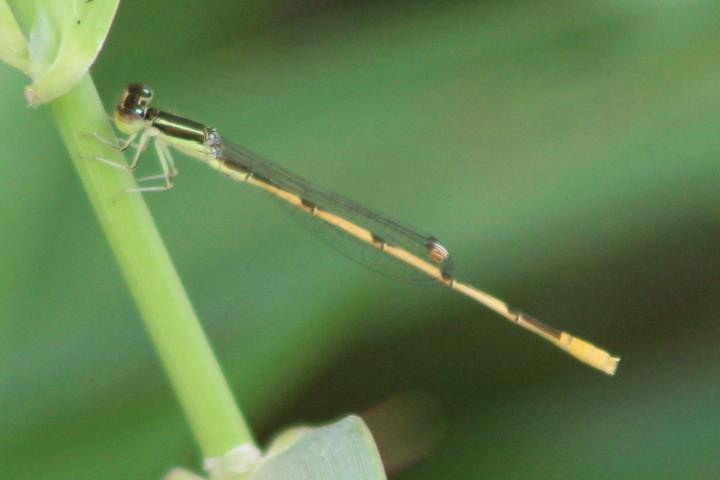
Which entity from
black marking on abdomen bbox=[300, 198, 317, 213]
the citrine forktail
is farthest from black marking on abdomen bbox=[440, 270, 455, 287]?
black marking on abdomen bbox=[300, 198, 317, 213]

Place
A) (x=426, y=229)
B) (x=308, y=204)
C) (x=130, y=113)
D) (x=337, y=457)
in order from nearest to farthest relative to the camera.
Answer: (x=337, y=457), (x=130, y=113), (x=308, y=204), (x=426, y=229)

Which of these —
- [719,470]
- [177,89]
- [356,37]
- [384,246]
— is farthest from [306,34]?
[719,470]

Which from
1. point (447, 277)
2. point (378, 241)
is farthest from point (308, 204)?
point (447, 277)

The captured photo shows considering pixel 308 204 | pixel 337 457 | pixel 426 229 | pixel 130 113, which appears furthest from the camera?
pixel 426 229

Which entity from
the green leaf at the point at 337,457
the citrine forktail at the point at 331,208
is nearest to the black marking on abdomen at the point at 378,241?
the citrine forktail at the point at 331,208

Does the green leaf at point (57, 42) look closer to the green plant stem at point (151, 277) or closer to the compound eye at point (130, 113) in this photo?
the green plant stem at point (151, 277)

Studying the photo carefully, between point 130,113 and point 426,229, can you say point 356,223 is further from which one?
point 130,113

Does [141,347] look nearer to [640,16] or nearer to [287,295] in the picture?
[287,295]
